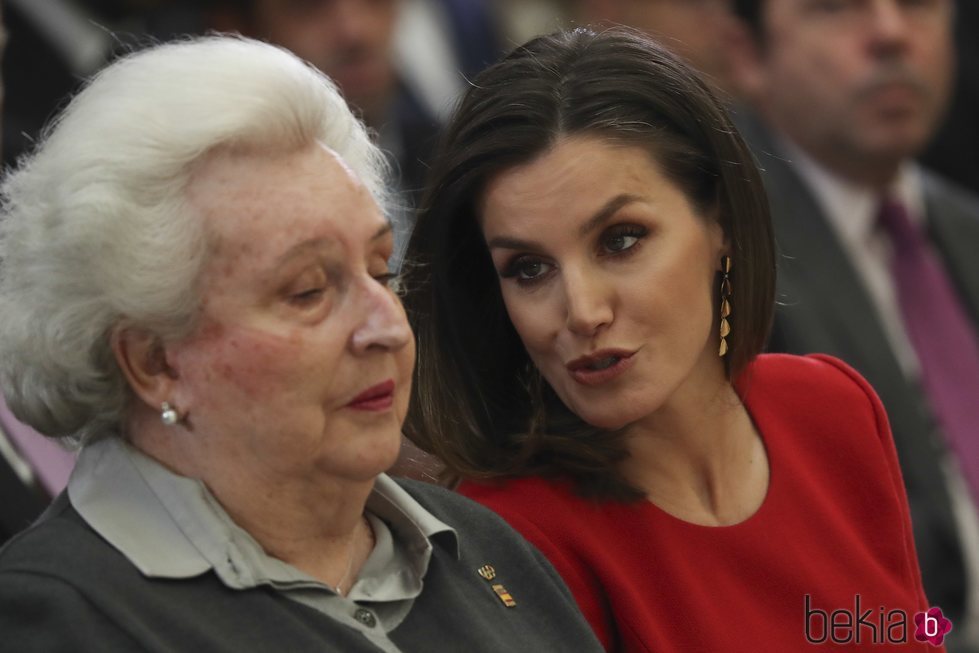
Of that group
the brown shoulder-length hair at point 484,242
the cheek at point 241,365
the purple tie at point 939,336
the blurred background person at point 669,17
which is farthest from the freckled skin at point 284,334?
the blurred background person at point 669,17

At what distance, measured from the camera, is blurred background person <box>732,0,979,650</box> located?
3576 millimetres

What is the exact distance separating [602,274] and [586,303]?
59 millimetres

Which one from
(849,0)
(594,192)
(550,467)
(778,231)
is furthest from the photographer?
(849,0)

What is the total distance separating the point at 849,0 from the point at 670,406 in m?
1.97

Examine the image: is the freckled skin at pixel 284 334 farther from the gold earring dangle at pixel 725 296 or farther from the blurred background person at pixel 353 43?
the blurred background person at pixel 353 43

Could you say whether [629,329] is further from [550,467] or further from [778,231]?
[778,231]

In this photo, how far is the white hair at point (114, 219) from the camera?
1.81 m

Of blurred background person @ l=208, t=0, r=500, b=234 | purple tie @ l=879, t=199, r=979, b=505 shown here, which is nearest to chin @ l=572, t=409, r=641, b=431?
purple tie @ l=879, t=199, r=979, b=505

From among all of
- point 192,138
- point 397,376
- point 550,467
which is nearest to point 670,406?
point 550,467

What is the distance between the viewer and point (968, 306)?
3926 millimetres

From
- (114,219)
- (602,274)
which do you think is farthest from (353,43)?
(114,219)

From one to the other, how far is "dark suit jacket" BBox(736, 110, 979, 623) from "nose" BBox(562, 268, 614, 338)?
3.76 ft

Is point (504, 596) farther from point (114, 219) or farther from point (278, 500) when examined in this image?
point (114, 219)

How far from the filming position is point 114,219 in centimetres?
181
